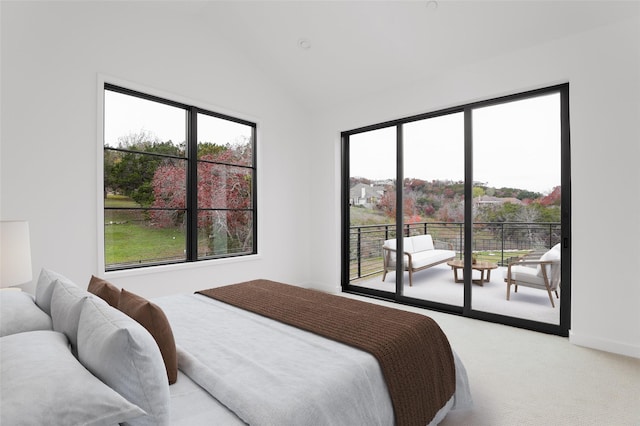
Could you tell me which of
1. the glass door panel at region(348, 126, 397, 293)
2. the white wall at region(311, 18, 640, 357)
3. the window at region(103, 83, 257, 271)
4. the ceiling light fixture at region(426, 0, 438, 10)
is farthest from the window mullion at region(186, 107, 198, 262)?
the white wall at region(311, 18, 640, 357)

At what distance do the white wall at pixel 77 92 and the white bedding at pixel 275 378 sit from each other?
176cm

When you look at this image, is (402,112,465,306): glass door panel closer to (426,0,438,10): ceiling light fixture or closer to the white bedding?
(426,0,438,10): ceiling light fixture

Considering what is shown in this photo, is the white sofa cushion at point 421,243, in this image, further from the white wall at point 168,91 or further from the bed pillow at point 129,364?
the bed pillow at point 129,364

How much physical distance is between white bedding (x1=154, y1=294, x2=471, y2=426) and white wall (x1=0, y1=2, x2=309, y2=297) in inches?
69.4

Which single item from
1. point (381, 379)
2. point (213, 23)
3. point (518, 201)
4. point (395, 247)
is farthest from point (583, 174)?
point (213, 23)

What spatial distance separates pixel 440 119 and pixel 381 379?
3.30m

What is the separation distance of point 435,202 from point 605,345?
1.95 m

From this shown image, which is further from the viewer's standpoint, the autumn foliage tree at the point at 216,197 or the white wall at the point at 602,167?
the autumn foliage tree at the point at 216,197

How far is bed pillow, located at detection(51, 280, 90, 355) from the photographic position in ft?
3.66

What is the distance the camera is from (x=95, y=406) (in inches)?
28.4

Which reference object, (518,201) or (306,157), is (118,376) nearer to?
(518,201)

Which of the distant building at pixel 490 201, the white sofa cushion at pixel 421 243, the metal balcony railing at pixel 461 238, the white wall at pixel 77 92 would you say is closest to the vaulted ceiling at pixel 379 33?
the white wall at pixel 77 92

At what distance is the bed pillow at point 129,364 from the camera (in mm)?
848

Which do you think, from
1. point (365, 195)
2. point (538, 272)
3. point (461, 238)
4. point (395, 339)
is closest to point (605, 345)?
point (538, 272)
